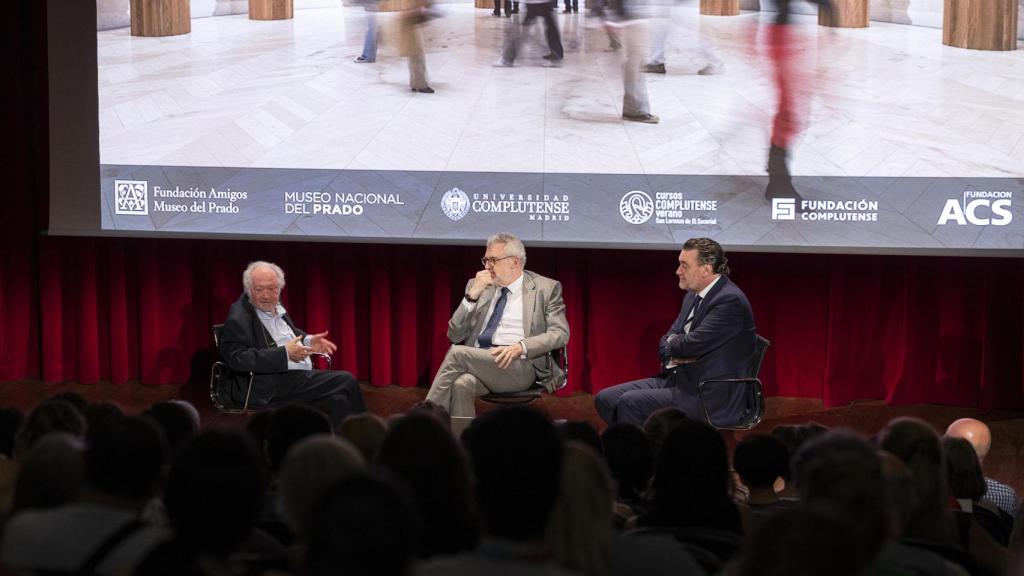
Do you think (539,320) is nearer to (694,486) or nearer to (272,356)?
(272,356)

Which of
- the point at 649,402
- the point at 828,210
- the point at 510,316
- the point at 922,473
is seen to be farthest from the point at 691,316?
the point at 922,473

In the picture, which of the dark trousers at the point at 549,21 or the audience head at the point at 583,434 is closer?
the audience head at the point at 583,434

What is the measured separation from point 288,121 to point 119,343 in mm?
1695

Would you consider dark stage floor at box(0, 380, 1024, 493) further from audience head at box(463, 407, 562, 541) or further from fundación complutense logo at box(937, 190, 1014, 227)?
audience head at box(463, 407, 562, 541)

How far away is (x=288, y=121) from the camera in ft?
18.3

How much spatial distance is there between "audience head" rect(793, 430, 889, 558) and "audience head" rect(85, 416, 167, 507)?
1.16 m

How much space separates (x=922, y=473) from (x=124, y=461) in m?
1.59

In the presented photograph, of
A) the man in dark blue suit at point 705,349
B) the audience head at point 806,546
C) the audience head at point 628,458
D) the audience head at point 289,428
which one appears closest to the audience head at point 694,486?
the audience head at point 628,458

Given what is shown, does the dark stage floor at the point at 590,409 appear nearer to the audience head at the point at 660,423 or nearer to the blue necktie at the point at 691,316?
the blue necktie at the point at 691,316

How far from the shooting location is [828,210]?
17.2ft

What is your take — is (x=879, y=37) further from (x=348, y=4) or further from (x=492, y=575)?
(x=492, y=575)

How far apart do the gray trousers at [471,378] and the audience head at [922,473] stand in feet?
7.40

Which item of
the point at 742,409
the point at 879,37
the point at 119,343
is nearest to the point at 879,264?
the point at 879,37

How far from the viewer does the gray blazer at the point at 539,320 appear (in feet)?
15.8
